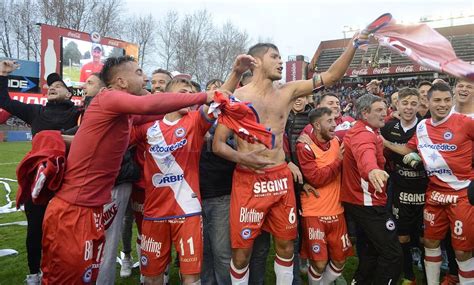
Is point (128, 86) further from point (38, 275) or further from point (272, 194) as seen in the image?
point (38, 275)

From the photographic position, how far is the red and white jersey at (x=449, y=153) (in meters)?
3.78

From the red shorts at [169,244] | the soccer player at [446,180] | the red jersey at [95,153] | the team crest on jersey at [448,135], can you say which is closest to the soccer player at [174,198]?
the red shorts at [169,244]

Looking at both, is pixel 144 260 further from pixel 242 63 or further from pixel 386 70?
pixel 386 70

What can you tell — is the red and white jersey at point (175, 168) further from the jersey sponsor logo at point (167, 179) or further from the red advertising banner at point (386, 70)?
the red advertising banner at point (386, 70)

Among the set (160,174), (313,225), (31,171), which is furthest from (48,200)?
(313,225)

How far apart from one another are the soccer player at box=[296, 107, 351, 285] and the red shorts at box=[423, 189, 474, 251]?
2.92 feet

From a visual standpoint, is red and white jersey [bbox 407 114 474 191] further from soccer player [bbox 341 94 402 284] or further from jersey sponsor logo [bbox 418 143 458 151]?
soccer player [bbox 341 94 402 284]

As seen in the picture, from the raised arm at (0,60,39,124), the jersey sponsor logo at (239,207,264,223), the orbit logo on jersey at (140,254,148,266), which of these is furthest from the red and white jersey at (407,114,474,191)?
the raised arm at (0,60,39,124)

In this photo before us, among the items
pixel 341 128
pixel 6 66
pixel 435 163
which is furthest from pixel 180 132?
pixel 435 163

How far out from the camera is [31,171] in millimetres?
2750

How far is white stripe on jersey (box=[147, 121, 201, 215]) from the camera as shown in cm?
316

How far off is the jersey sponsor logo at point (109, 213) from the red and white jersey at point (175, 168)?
374mm

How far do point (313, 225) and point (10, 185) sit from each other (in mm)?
9198

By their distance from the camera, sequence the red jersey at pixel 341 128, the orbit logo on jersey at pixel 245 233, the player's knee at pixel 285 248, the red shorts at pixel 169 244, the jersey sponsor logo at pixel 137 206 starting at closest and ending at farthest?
the red shorts at pixel 169 244, the orbit logo on jersey at pixel 245 233, the player's knee at pixel 285 248, the jersey sponsor logo at pixel 137 206, the red jersey at pixel 341 128
